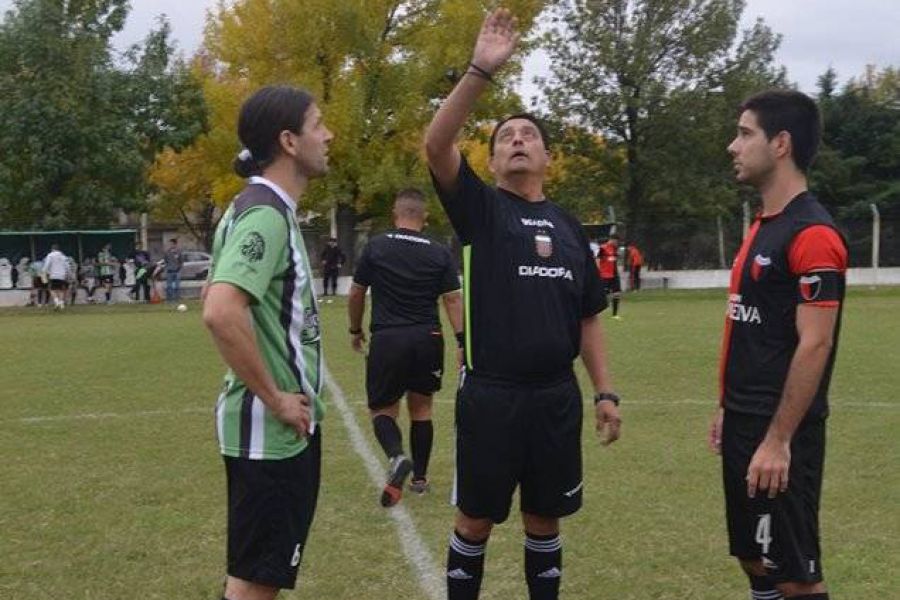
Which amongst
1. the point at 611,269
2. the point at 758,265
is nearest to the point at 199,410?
the point at 758,265

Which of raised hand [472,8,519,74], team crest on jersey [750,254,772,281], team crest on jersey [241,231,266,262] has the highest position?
raised hand [472,8,519,74]

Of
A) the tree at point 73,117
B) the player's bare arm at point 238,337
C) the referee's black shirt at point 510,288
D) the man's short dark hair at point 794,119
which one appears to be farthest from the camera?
the tree at point 73,117

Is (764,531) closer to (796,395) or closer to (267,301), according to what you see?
(796,395)

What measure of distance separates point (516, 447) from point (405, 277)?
289 cm

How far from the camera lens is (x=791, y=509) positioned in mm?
3658

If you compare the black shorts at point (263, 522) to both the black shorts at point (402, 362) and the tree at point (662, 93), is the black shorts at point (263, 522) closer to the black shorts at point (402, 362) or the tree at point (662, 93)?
the black shorts at point (402, 362)

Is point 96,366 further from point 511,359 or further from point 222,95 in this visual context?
point 222,95

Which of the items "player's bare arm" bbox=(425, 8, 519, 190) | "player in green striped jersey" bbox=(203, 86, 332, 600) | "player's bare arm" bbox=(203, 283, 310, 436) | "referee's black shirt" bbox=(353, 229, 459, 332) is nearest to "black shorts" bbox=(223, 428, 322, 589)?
"player in green striped jersey" bbox=(203, 86, 332, 600)

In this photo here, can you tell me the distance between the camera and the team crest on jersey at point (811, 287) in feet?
11.5

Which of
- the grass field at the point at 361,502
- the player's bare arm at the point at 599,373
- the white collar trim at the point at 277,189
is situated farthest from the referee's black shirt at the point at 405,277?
the white collar trim at the point at 277,189

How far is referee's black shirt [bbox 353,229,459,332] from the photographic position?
6.94 meters

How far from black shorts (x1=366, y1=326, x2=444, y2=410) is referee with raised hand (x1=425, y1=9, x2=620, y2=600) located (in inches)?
99.4

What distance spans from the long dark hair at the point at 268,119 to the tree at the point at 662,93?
32.3 meters

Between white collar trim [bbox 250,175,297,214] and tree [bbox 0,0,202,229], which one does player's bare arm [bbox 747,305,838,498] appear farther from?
tree [bbox 0,0,202,229]
